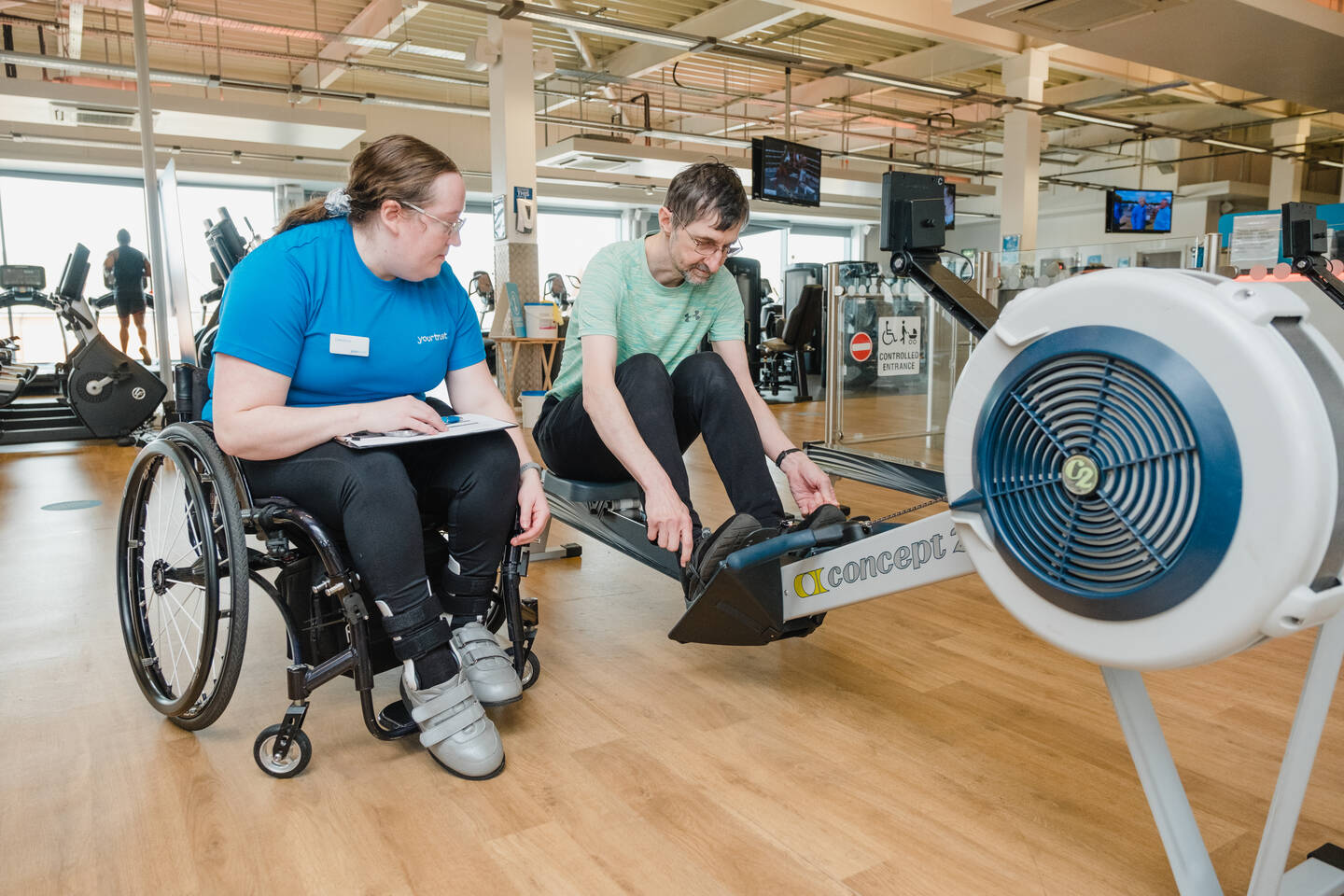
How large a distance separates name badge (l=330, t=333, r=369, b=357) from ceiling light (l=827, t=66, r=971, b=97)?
676 centimetres

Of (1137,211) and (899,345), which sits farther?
(1137,211)

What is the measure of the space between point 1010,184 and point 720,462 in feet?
29.7

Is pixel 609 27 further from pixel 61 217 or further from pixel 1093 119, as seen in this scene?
pixel 61 217

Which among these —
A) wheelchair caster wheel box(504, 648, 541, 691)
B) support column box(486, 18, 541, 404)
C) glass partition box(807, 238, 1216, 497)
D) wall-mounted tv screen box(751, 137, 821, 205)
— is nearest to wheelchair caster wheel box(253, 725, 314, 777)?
wheelchair caster wheel box(504, 648, 541, 691)

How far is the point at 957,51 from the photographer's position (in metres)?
8.85

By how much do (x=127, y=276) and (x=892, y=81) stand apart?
7063mm

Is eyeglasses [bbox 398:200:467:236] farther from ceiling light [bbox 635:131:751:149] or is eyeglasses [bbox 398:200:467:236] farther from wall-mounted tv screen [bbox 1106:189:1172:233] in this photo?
wall-mounted tv screen [bbox 1106:189:1172:233]

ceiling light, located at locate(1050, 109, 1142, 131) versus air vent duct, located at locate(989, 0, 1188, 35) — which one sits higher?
ceiling light, located at locate(1050, 109, 1142, 131)

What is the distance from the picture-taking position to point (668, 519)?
1.61 m

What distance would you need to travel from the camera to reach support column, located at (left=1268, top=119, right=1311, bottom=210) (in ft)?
37.6

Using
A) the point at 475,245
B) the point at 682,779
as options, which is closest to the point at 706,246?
the point at 682,779

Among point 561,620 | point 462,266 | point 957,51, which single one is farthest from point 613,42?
point 561,620

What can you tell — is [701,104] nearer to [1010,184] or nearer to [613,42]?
[613,42]

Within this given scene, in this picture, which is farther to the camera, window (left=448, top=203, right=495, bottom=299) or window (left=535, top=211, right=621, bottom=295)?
window (left=535, top=211, right=621, bottom=295)
